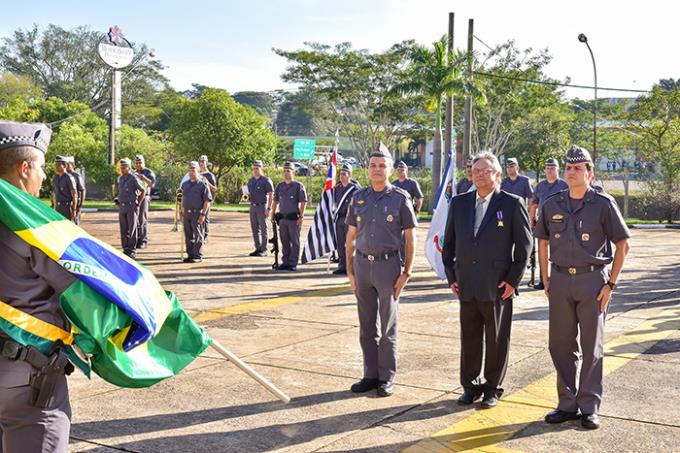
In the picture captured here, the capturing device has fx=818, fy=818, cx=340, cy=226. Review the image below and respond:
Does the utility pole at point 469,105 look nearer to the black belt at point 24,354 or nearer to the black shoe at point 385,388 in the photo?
the black shoe at point 385,388

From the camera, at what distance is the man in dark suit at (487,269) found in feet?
20.9

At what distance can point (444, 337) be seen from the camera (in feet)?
29.7

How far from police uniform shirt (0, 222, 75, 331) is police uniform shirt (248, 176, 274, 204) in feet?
46.3

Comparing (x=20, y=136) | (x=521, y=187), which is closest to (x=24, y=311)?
(x=20, y=136)

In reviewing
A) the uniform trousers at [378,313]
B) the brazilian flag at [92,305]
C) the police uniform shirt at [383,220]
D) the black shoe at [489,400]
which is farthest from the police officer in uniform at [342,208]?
the brazilian flag at [92,305]

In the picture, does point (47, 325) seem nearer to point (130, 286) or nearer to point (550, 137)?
point (130, 286)

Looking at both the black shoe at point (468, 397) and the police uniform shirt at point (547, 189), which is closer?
the black shoe at point (468, 397)

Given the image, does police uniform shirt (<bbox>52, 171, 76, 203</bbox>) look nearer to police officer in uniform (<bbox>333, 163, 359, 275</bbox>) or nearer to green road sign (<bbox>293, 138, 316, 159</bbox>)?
police officer in uniform (<bbox>333, 163, 359, 275</bbox>)

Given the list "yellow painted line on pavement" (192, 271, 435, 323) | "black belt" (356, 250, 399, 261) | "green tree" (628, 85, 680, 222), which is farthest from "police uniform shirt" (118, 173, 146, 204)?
"green tree" (628, 85, 680, 222)

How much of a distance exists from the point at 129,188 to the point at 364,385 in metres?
10.9

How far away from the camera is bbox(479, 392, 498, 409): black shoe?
6344 millimetres

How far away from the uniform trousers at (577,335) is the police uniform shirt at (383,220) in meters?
1.34

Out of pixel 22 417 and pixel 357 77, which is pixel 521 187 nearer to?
pixel 22 417

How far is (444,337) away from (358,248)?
256cm
